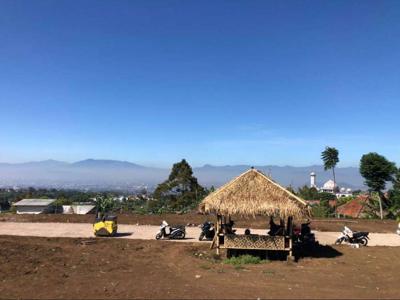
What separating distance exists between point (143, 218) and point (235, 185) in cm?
1421

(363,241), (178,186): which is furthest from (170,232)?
(178,186)

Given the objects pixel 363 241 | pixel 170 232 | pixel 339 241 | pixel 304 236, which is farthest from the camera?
pixel 170 232

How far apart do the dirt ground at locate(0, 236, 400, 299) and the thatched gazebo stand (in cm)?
108

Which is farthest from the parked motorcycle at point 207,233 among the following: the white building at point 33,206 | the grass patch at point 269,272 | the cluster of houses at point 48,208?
the white building at point 33,206

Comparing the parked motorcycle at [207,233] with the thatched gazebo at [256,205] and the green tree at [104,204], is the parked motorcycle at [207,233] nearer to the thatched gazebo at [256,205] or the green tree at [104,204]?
the thatched gazebo at [256,205]

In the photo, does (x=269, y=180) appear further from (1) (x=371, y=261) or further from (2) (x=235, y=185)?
(1) (x=371, y=261)

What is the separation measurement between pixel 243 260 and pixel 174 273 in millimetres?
3413

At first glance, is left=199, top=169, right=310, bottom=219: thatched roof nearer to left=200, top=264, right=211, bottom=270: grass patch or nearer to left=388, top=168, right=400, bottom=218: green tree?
left=200, top=264, right=211, bottom=270: grass patch

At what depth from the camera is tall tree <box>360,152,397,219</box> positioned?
4203 cm

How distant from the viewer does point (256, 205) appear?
1742 cm

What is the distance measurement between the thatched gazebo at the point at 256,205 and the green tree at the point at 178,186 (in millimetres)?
30354

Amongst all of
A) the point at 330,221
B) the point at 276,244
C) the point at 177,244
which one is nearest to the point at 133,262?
the point at 177,244

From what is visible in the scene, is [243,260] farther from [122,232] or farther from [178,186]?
[178,186]

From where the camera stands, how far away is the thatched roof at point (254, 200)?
1722cm
